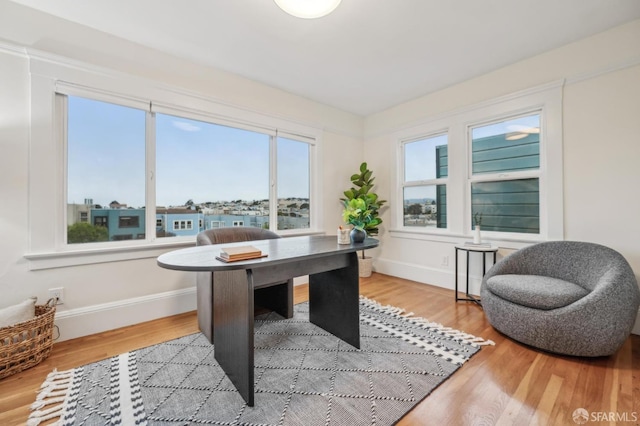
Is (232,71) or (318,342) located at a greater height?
(232,71)

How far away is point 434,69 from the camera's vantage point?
10.1ft

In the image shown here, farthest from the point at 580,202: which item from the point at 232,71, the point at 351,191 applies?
the point at 232,71

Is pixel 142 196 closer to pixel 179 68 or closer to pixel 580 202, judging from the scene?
pixel 179 68

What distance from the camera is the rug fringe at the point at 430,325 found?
217 centimetres

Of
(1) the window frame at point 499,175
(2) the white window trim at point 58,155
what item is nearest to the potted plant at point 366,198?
(1) the window frame at point 499,175

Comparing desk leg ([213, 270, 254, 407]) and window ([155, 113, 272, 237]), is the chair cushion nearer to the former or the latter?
desk leg ([213, 270, 254, 407])

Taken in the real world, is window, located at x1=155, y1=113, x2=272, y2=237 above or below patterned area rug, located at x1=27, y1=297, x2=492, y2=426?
above

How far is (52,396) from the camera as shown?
60.8 inches

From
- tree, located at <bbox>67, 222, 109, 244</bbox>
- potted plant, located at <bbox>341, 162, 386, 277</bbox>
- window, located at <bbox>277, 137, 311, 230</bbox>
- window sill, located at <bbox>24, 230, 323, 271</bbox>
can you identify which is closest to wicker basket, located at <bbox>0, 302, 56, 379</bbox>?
window sill, located at <bbox>24, 230, 323, 271</bbox>

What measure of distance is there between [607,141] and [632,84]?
0.48 m

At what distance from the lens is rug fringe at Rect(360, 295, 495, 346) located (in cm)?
217

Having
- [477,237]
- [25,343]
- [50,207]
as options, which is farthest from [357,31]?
[25,343]

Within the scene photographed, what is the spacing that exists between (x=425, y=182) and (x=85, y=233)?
3.96 metres

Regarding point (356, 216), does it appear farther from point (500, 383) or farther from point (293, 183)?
point (293, 183)
